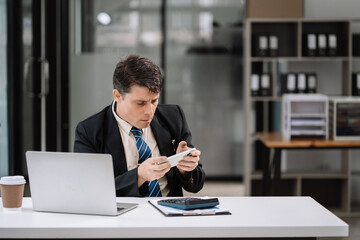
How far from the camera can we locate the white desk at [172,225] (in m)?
1.72

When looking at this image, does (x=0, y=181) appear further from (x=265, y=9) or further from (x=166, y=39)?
(x=166, y=39)

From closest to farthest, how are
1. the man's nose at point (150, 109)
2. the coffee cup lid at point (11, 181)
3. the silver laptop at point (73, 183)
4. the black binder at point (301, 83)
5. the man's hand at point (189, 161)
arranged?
the silver laptop at point (73, 183)
the coffee cup lid at point (11, 181)
the man's hand at point (189, 161)
the man's nose at point (150, 109)
the black binder at point (301, 83)

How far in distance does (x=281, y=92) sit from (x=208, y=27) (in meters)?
1.63

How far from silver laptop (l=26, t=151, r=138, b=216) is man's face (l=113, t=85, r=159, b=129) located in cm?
53

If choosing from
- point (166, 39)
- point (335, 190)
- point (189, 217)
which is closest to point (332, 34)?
point (335, 190)

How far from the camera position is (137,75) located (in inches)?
91.2

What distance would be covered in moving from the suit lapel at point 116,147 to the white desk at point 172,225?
49 centimetres

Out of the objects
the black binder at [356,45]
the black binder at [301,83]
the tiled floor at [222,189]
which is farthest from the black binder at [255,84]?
the tiled floor at [222,189]

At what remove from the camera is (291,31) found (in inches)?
Result: 210

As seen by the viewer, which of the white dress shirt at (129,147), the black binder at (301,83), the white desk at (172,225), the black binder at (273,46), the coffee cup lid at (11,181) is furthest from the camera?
the black binder at (273,46)

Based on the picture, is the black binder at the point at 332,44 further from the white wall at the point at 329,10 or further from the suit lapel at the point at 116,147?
the suit lapel at the point at 116,147

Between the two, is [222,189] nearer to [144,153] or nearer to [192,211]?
[144,153]

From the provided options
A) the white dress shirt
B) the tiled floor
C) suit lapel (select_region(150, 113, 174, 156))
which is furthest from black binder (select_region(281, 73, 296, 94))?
the white dress shirt

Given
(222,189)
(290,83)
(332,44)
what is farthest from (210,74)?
(332,44)
